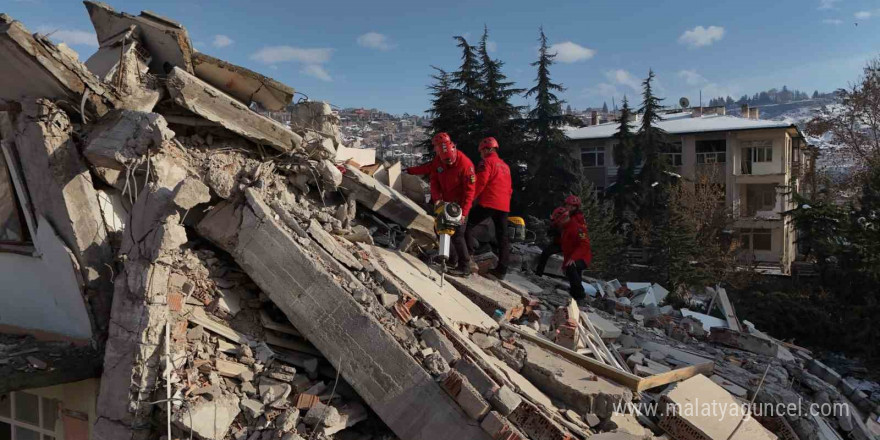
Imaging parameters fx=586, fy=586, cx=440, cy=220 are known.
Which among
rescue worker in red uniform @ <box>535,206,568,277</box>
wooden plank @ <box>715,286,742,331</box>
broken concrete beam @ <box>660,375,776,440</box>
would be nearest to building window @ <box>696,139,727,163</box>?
wooden plank @ <box>715,286,742,331</box>

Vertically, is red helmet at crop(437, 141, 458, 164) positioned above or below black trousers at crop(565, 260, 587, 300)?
above

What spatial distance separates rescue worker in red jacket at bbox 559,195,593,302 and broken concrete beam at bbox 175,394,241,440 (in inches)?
202

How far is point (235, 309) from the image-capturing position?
512cm

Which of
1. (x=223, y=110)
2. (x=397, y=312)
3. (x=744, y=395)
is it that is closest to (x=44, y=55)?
(x=223, y=110)

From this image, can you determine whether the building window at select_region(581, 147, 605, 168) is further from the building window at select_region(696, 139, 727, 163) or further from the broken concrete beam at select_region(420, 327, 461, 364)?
the broken concrete beam at select_region(420, 327, 461, 364)

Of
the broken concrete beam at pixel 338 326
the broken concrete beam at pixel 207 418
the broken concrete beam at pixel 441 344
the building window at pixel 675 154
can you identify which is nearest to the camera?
the broken concrete beam at pixel 207 418

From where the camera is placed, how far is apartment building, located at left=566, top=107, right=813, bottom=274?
1050 inches

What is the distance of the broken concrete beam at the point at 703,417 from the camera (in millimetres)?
4695

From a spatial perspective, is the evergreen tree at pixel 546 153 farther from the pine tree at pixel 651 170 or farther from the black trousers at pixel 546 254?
the black trousers at pixel 546 254

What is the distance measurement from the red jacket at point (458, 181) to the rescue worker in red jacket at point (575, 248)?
1872 millimetres

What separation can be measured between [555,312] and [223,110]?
429cm

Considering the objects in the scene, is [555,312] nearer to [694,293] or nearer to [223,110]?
[223,110]

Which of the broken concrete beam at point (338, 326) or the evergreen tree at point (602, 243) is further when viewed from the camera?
the evergreen tree at point (602, 243)

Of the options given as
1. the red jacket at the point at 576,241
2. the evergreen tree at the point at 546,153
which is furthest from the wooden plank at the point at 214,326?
the evergreen tree at the point at 546,153
